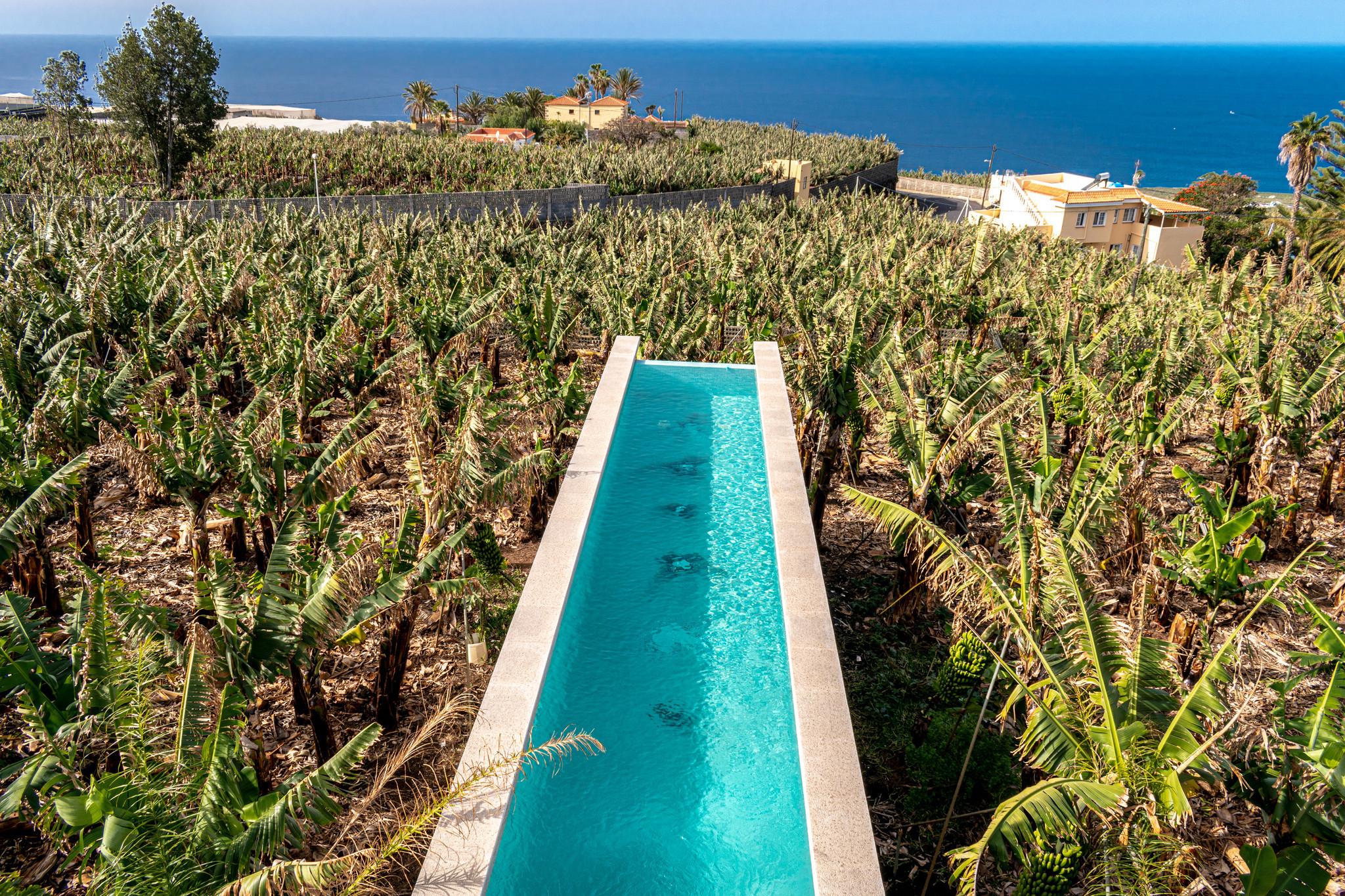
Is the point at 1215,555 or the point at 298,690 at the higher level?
the point at 1215,555

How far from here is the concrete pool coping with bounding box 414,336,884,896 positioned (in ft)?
17.5

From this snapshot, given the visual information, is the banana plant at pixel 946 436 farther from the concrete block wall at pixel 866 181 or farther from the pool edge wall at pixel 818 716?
the concrete block wall at pixel 866 181

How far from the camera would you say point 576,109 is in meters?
84.6

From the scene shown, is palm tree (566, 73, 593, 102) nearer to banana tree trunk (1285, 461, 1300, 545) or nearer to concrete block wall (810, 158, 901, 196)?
concrete block wall (810, 158, 901, 196)

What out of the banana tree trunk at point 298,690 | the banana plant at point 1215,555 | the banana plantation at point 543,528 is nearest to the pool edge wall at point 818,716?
the banana plantation at point 543,528

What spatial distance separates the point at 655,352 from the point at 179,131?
1048 inches

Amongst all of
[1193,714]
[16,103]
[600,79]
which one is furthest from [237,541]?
[16,103]

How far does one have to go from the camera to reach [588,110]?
82438 millimetres

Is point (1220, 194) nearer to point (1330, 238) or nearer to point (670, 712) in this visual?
point (1330, 238)

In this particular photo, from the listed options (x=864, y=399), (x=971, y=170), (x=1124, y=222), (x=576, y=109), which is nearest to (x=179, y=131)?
(x=864, y=399)

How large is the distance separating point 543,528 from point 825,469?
407cm

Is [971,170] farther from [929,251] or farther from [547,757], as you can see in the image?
[547,757]

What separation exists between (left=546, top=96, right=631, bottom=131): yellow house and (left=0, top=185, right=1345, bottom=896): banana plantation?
2630 inches

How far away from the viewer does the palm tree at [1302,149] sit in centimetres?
4034
